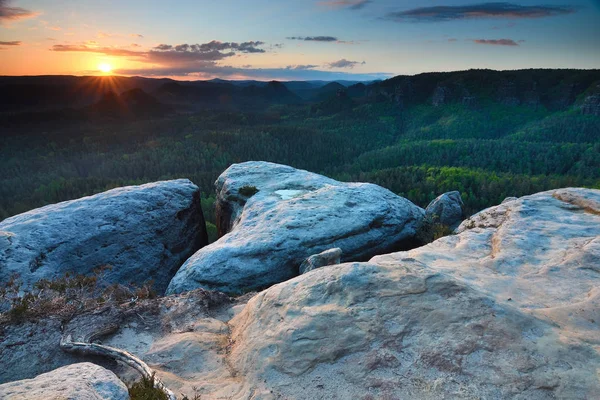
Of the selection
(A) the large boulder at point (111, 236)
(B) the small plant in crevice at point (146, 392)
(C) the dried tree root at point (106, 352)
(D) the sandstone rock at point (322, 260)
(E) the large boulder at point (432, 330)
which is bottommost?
(A) the large boulder at point (111, 236)

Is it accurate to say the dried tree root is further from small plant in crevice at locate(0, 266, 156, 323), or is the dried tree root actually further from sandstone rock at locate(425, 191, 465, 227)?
sandstone rock at locate(425, 191, 465, 227)

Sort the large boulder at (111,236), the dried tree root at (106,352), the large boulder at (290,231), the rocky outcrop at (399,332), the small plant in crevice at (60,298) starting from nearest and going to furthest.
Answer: the rocky outcrop at (399,332) → the dried tree root at (106,352) → the small plant in crevice at (60,298) → the large boulder at (290,231) → the large boulder at (111,236)

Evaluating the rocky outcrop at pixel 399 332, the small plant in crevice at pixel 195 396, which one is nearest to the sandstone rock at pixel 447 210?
the rocky outcrop at pixel 399 332

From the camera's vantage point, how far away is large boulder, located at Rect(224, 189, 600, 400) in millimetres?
7895

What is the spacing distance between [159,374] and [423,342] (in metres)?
6.77

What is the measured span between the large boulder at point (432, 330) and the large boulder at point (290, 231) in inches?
207

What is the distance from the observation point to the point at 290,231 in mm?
19172

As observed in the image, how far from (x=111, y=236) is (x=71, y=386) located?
58.0ft

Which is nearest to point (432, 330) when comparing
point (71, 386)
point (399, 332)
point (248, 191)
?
point (399, 332)

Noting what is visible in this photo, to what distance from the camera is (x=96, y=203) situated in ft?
78.2

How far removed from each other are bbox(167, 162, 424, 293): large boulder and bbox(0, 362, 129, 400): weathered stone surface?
9658 millimetres

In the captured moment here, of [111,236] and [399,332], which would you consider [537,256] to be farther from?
[111,236]

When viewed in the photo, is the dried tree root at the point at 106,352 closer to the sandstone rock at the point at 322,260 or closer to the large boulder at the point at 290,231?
the large boulder at the point at 290,231

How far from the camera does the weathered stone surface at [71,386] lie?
242 inches
